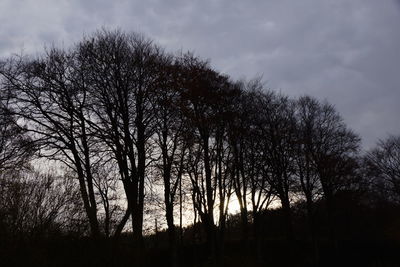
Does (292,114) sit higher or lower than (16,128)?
Result: higher

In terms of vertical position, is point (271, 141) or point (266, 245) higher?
point (271, 141)

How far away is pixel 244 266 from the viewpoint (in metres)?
22.8

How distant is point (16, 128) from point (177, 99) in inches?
330

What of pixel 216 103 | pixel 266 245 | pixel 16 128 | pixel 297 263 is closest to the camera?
pixel 16 128

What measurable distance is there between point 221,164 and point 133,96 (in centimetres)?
703

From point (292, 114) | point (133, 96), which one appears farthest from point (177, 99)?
point (292, 114)

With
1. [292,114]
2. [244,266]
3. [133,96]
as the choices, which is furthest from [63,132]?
[292,114]

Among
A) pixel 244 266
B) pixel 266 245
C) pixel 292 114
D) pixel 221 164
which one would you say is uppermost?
pixel 292 114

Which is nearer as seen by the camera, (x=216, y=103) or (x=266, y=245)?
(x=216, y=103)

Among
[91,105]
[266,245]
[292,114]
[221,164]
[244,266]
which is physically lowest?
[244,266]

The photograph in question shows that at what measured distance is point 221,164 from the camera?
2545 centimetres

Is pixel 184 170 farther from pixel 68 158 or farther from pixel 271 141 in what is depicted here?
pixel 271 141

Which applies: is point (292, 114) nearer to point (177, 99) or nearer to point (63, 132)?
point (177, 99)

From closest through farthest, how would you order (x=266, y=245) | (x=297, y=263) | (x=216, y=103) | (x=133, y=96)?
(x=133, y=96), (x=216, y=103), (x=297, y=263), (x=266, y=245)
